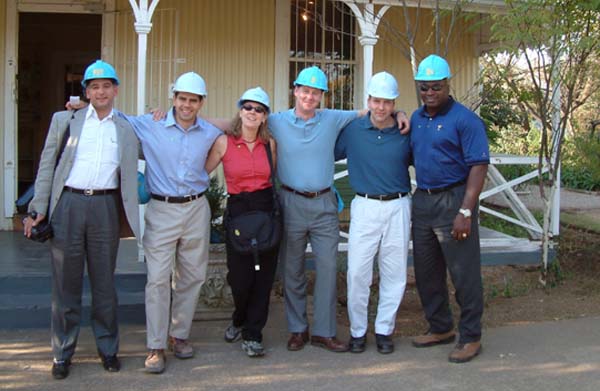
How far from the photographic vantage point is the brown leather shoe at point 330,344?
484cm

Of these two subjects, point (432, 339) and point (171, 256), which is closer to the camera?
point (171, 256)

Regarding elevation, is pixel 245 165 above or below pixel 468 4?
below

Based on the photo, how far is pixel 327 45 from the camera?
8.98 meters

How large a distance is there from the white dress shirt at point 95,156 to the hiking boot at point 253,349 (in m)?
1.44

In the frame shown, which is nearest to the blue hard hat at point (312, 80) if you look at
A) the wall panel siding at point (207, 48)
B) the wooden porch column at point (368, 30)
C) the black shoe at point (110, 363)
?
the black shoe at point (110, 363)

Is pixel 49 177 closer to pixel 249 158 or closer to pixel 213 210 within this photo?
pixel 249 158

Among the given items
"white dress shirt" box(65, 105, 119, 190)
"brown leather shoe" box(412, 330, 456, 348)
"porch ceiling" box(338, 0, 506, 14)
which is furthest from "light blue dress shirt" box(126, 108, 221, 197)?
"porch ceiling" box(338, 0, 506, 14)

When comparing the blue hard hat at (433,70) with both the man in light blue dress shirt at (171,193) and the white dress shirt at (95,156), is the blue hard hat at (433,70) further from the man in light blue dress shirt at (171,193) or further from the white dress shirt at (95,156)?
the white dress shirt at (95,156)

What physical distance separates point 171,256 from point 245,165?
766mm

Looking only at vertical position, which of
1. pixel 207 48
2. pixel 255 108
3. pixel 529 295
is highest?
pixel 207 48

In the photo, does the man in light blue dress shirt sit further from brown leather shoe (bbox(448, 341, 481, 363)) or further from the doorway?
the doorway

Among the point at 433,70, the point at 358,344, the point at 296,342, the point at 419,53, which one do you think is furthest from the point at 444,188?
the point at 419,53

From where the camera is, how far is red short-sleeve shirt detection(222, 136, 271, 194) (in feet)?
15.0

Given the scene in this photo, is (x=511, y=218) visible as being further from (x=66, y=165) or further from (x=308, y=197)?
(x=66, y=165)
